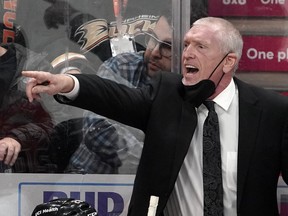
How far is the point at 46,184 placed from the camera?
4.20m

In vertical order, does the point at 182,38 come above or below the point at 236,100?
above

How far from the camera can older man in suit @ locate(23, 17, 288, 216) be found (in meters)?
3.63

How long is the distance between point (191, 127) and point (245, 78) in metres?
0.80

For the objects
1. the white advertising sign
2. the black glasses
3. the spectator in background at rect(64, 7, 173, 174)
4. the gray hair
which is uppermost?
the gray hair

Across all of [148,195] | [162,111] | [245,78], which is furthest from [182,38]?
[148,195]

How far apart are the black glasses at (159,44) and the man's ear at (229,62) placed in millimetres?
515

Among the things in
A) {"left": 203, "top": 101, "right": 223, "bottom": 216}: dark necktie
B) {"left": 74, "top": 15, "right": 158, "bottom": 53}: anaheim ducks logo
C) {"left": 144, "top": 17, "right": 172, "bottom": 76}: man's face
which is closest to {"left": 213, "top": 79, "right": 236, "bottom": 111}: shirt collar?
{"left": 203, "top": 101, "right": 223, "bottom": 216}: dark necktie

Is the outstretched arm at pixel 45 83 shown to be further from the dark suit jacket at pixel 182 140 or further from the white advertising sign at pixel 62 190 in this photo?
the white advertising sign at pixel 62 190

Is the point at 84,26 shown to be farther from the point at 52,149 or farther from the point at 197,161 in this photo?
the point at 197,161

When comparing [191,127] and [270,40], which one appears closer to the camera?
[191,127]

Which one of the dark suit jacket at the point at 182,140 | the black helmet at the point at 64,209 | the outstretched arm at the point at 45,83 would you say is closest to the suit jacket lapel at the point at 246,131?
the dark suit jacket at the point at 182,140

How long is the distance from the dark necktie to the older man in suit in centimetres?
1

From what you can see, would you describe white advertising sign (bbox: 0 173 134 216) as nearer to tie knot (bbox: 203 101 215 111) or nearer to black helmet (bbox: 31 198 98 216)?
tie knot (bbox: 203 101 215 111)

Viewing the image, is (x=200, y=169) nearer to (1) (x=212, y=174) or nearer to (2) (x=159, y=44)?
(1) (x=212, y=174)
